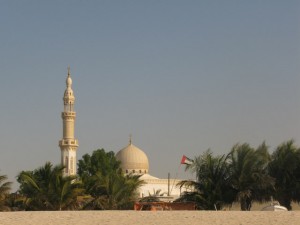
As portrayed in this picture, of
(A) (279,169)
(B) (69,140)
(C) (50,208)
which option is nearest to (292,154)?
(A) (279,169)

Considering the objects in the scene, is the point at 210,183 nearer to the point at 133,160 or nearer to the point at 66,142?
the point at 66,142

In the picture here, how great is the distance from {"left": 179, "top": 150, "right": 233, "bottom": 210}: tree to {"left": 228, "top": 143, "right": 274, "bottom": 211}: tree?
1.06 feet

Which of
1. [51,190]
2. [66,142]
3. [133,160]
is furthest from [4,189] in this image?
[133,160]

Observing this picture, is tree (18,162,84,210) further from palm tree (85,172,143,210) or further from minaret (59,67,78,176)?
minaret (59,67,78,176)

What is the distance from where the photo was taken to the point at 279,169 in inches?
1065

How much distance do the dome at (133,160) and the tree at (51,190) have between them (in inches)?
1992
